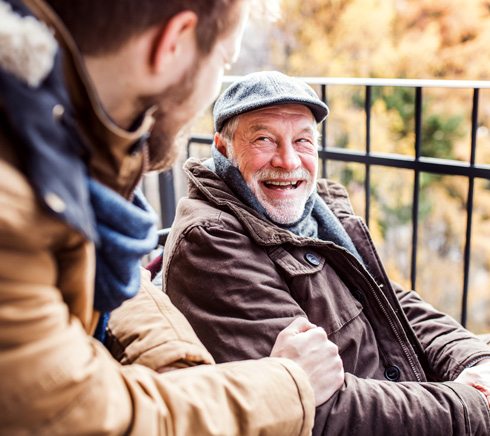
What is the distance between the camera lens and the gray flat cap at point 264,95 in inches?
74.7

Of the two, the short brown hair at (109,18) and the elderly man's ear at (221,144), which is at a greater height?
the short brown hair at (109,18)

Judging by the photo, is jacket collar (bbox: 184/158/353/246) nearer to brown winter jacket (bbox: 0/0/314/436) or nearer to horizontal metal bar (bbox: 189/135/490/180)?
brown winter jacket (bbox: 0/0/314/436)

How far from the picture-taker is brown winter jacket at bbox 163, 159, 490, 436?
1.52 m

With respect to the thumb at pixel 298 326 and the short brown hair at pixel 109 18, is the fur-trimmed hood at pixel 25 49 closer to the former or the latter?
the short brown hair at pixel 109 18

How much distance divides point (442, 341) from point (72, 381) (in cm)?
164

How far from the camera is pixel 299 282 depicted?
1748 mm

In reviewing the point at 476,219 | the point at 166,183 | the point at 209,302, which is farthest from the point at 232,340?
the point at 476,219

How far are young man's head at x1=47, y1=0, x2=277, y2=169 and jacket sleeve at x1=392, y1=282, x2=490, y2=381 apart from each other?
57.7 inches

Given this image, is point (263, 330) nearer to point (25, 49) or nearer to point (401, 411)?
point (401, 411)

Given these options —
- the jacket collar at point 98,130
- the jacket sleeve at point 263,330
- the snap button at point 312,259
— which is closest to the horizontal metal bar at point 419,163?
the snap button at point 312,259

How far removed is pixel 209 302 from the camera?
5.34ft

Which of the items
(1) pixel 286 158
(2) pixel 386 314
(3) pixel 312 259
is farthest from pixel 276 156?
(2) pixel 386 314

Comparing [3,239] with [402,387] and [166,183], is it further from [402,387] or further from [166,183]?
[166,183]

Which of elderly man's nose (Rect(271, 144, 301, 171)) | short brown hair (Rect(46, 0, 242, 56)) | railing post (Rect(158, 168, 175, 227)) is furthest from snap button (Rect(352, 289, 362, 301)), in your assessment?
railing post (Rect(158, 168, 175, 227))
